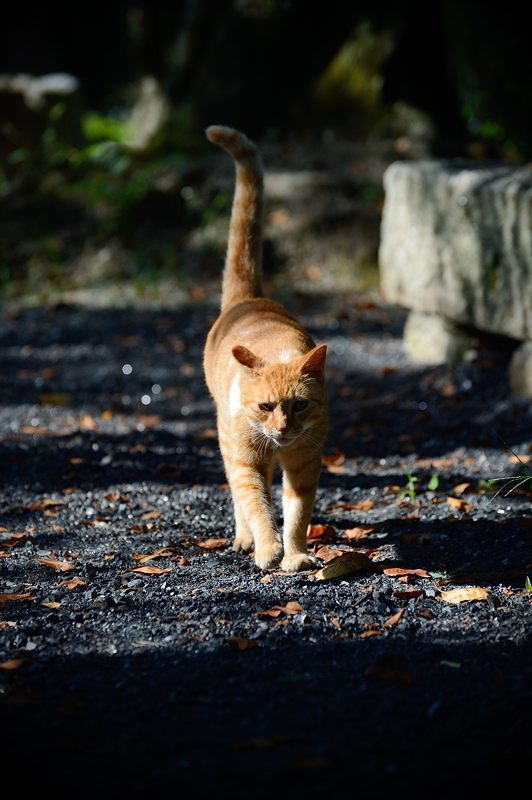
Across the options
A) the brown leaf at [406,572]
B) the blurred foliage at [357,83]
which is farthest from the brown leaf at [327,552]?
the blurred foliage at [357,83]

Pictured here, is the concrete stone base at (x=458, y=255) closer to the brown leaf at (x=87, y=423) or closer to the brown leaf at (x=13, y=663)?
the brown leaf at (x=87, y=423)

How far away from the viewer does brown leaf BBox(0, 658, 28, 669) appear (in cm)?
316

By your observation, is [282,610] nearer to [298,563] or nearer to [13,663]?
[298,563]

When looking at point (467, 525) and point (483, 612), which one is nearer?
point (483, 612)

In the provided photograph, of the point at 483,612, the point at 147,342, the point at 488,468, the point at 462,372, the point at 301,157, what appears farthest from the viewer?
the point at 301,157

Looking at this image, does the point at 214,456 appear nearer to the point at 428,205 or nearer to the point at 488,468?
the point at 488,468

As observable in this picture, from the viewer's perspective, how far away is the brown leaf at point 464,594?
3592 millimetres

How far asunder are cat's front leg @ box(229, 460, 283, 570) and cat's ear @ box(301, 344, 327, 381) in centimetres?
47

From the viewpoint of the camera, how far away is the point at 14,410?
281 inches

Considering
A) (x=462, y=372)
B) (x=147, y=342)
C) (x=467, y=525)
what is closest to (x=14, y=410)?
(x=147, y=342)

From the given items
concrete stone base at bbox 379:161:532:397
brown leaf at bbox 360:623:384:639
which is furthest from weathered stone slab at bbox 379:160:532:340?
brown leaf at bbox 360:623:384:639

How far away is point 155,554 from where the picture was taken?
428 centimetres

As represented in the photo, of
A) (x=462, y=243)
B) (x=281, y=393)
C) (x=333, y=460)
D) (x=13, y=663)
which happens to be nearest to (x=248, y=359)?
(x=281, y=393)

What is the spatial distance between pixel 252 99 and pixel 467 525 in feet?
26.1
